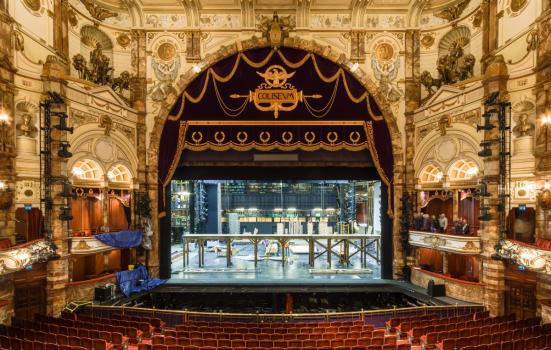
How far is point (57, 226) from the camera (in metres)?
12.6

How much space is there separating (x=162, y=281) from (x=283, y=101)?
33.8ft

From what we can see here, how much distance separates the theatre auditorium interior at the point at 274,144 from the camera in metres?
11.6

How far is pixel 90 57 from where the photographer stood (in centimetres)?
1571

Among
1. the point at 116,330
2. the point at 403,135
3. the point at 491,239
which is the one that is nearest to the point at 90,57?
the point at 116,330

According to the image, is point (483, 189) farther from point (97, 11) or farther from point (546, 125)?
point (97, 11)

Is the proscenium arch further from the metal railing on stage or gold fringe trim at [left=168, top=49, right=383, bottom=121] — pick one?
the metal railing on stage

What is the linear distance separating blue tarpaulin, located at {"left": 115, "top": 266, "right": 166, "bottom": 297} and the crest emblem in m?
9.33

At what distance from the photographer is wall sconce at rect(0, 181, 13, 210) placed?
1072 centimetres

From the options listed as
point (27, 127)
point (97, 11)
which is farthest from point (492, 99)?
point (97, 11)

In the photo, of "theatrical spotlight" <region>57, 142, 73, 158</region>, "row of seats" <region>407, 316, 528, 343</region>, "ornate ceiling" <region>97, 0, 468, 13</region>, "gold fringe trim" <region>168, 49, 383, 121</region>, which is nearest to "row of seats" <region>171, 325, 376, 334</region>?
"row of seats" <region>407, 316, 528, 343</region>

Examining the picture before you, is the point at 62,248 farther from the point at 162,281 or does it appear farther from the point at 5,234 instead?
the point at 162,281

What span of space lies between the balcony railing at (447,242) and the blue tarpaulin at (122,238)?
1250 cm

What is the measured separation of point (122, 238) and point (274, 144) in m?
8.03

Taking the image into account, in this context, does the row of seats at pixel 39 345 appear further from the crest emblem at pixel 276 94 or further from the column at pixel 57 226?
the crest emblem at pixel 276 94
